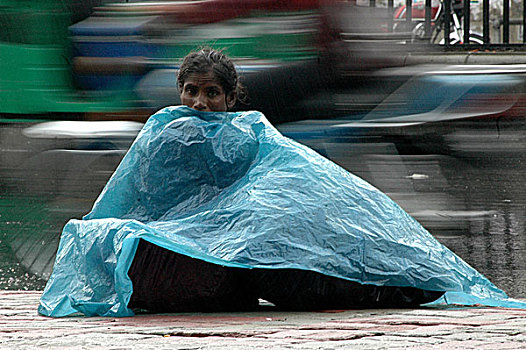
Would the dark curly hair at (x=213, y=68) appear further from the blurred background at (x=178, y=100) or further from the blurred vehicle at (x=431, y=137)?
the blurred vehicle at (x=431, y=137)

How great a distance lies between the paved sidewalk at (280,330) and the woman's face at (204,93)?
0.91m

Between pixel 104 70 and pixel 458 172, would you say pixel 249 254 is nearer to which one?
pixel 104 70

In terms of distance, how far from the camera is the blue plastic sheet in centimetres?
297

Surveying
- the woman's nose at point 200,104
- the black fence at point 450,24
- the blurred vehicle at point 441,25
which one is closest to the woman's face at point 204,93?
the woman's nose at point 200,104

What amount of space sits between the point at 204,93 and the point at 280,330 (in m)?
1.32

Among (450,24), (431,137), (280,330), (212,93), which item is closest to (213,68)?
(212,93)

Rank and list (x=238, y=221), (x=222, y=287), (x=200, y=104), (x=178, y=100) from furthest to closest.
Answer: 1. (x=178, y=100)
2. (x=200, y=104)
3. (x=238, y=221)
4. (x=222, y=287)

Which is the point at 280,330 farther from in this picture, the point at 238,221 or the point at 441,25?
the point at 441,25

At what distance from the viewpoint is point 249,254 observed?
2.92 meters

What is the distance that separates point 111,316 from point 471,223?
3927mm

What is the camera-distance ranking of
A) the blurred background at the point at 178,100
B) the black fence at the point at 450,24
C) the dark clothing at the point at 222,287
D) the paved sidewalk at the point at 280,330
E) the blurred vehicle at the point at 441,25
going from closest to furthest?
the paved sidewalk at the point at 280,330, the dark clothing at the point at 222,287, the blurred background at the point at 178,100, the black fence at the point at 450,24, the blurred vehicle at the point at 441,25

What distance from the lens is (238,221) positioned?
305 centimetres

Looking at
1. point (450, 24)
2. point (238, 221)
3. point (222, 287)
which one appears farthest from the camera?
point (450, 24)

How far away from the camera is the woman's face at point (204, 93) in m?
3.56
